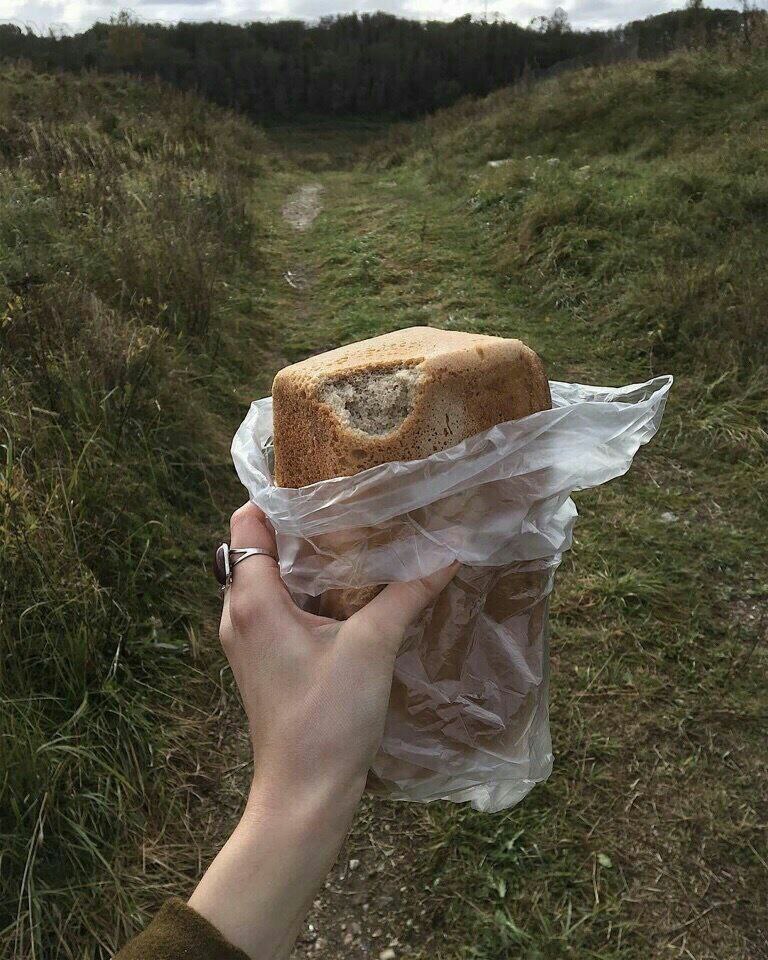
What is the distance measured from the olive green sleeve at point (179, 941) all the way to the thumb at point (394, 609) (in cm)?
45

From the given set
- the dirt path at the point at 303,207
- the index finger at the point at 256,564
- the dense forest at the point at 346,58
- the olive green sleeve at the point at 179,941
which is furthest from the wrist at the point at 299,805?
the dense forest at the point at 346,58

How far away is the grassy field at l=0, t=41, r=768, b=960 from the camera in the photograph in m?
1.89

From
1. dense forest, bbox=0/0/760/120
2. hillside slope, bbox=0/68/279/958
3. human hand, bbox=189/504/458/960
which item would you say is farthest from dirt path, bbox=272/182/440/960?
dense forest, bbox=0/0/760/120

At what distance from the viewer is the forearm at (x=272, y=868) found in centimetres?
100

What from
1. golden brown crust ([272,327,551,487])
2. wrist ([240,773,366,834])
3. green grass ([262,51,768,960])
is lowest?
green grass ([262,51,768,960])

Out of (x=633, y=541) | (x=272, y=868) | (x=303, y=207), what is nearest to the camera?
(x=272, y=868)

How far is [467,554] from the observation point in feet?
4.29

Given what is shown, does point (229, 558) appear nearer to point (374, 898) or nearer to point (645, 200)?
point (374, 898)

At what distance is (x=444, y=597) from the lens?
1398 mm

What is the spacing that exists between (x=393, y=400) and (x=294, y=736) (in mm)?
583

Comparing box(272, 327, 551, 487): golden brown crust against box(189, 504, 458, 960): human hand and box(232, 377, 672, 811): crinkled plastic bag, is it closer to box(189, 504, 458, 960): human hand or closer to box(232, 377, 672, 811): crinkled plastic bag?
box(232, 377, 672, 811): crinkled plastic bag

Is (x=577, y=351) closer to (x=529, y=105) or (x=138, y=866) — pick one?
(x=138, y=866)

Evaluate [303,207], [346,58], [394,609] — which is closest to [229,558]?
[394,609]

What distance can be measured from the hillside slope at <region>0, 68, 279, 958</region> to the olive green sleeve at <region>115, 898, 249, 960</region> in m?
0.97
